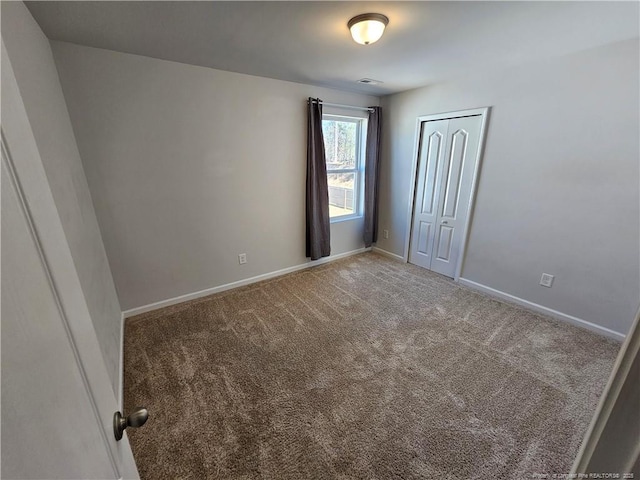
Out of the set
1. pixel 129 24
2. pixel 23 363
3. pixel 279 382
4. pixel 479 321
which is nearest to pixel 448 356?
pixel 479 321

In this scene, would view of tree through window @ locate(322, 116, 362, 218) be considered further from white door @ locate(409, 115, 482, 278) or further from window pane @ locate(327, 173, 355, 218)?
white door @ locate(409, 115, 482, 278)

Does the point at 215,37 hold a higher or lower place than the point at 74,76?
higher

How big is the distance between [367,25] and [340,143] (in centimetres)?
206

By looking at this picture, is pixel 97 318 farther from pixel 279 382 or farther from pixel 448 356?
pixel 448 356

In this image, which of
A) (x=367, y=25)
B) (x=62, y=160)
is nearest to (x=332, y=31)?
(x=367, y=25)

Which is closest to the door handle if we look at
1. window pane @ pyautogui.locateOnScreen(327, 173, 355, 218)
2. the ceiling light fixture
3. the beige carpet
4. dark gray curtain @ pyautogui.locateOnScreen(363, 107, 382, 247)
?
the beige carpet

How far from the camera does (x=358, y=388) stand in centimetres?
178

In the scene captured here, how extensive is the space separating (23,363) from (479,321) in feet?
9.61

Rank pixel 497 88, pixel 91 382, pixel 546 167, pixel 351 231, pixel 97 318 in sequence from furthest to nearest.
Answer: pixel 351 231 < pixel 497 88 < pixel 546 167 < pixel 97 318 < pixel 91 382

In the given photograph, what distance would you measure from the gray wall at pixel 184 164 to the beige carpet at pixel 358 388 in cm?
54

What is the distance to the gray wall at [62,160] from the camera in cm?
123

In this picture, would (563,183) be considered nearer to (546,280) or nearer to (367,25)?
(546,280)

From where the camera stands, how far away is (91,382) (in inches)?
23.6

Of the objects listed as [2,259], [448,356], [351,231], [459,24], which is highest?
[459,24]
